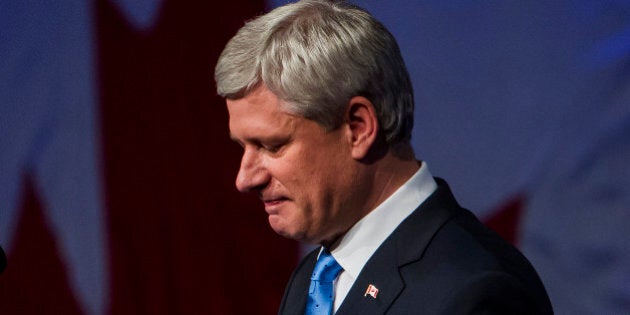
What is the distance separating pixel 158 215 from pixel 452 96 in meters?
0.79

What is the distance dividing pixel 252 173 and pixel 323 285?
0.71ft

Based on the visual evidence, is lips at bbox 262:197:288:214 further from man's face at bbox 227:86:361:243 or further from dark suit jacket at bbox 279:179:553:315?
dark suit jacket at bbox 279:179:553:315

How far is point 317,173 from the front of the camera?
1459mm

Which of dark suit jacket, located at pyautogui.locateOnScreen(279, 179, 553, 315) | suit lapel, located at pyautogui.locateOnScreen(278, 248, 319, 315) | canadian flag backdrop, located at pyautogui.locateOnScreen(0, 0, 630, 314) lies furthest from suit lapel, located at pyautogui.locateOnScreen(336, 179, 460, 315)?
canadian flag backdrop, located at pyautogui.locateOnScreen(0, 0, 630, 314)

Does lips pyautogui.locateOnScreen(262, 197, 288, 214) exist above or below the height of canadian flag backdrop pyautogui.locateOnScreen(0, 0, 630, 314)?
above

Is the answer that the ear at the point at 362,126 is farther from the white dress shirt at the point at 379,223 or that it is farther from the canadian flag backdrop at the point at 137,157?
the canadian flag backdrop at the point at 137,157

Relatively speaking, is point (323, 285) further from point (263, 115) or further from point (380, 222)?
point (263, 115)

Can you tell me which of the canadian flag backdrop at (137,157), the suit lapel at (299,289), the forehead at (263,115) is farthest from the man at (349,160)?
the canadian flag backdrop at (137,157)

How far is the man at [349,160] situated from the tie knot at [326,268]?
2cm

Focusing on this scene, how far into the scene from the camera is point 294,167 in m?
1.46

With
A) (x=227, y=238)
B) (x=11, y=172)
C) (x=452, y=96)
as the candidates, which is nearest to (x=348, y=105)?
(x=452, y=96)

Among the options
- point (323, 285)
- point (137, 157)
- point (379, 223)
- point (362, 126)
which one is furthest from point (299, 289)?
point (137, 157)

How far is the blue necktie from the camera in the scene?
1.55 m

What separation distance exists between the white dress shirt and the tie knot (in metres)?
0.03
